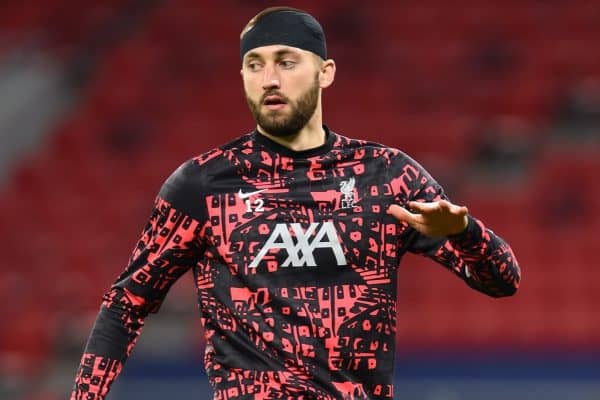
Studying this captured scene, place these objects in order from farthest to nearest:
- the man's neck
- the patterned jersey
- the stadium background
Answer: the stadium background → the man's neck → the patterned jersey

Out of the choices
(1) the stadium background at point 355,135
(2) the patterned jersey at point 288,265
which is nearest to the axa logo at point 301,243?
(2) the patterned jersey at point 288,265

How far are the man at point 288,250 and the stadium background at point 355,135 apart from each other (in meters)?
4.23

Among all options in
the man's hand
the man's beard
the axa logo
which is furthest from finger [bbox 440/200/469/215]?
the man's beard

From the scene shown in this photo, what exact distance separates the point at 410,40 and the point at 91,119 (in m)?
2.86

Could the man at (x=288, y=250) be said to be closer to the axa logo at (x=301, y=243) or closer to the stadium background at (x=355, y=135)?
the axa logo at (x=301, y=243)

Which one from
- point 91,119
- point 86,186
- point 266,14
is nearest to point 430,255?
point 266,14

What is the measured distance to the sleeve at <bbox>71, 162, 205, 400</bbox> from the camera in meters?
3.08

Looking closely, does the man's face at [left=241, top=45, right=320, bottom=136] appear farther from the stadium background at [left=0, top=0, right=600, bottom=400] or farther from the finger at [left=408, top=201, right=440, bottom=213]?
the stadium background at [left=0, top=0, right=600, bottom=400]

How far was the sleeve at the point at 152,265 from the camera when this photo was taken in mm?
3078

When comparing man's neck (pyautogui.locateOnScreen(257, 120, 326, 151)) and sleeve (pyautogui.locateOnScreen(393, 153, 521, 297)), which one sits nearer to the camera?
sleeve (pyautogui.locateOnScreen(393, 153, 521, 297))

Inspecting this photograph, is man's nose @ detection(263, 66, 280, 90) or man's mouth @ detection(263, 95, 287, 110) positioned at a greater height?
man's nose @ detection(263, 66, 280, 90)

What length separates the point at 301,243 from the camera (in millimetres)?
3035

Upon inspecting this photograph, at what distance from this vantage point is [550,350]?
8094 mm

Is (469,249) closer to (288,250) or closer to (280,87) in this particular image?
(288,250)
